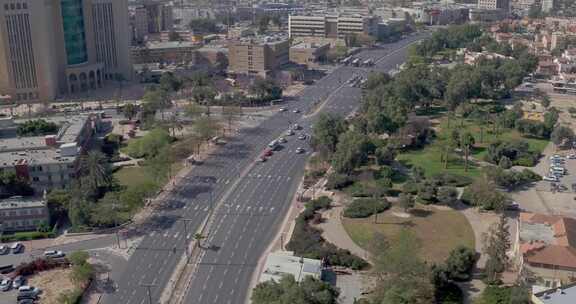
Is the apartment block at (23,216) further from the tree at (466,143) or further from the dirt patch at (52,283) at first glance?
the tree at (466,143)

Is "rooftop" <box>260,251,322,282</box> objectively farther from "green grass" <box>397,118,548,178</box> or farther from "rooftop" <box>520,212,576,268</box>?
"green grass" <box>397,118,548,178</box>

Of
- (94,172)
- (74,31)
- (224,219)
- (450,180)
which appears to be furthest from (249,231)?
(74,31)

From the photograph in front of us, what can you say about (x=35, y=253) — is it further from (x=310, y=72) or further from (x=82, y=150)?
(x=310, y=72)

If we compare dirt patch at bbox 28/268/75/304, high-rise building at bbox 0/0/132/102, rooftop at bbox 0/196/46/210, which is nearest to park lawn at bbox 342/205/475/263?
dirt patch at bbox 28/268/75/304

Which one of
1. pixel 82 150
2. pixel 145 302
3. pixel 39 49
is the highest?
pixel 39 49

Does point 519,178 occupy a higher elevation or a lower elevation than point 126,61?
lower

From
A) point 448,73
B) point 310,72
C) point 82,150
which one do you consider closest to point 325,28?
point 310,72

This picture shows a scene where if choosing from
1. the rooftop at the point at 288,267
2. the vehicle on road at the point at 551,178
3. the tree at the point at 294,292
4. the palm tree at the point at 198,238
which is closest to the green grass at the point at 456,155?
the vehicle on road at the point at 551,178
